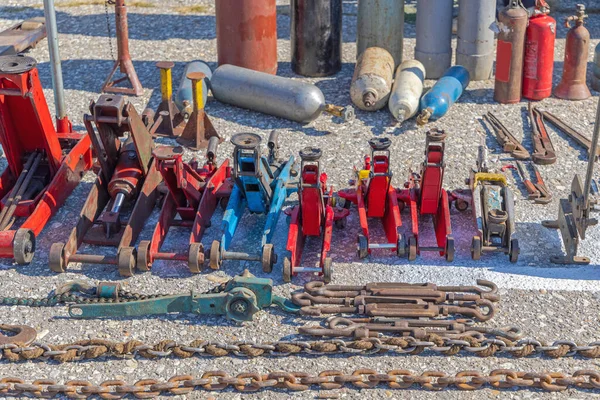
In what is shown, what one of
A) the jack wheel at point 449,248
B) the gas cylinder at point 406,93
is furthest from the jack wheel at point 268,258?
the gas cylinder at point 406,93

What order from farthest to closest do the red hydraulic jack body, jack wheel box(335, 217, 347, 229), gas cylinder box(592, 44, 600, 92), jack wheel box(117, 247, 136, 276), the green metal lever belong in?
gas cylinder box(592, 44, 600, 92) → jack wheel box(335, 217, 347, 229) → the red hydraulic jack body → jack wheel box(117, 247, 136, 276) → the green metal lever

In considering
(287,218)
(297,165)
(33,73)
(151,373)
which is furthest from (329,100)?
(151,373)

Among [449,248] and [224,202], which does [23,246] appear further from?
[449,248]

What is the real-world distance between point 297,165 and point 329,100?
1.62m

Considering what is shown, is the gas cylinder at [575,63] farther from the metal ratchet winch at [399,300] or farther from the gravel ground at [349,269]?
the metal ratchet winch at [399,300]

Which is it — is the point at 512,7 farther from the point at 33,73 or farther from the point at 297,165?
the point at 33,73

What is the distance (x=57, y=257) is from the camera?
625 cm

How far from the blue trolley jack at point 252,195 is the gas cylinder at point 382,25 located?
2.95 m

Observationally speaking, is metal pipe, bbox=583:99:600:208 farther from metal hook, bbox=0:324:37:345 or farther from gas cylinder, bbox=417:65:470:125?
metal hook, bbox=0:324:37:345

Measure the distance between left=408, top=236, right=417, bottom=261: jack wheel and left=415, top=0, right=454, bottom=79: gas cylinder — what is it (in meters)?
3.56

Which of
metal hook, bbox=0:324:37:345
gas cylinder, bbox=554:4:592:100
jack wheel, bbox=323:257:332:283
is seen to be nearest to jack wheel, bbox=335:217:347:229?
jack wheel, bbox=323:257:332:283

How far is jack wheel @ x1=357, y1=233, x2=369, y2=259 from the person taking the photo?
637 centimetres

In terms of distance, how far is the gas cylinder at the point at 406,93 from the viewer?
8.38m

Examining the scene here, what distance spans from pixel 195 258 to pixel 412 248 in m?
1.52
